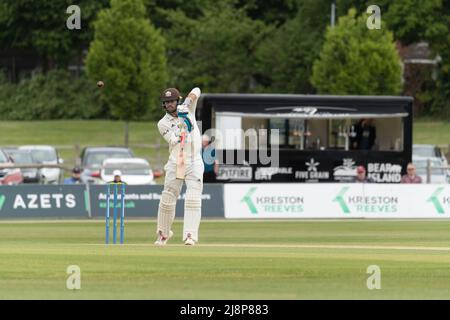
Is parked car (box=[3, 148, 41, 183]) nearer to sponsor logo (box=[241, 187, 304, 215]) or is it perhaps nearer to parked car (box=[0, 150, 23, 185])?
parked car (box=[0, 150, 23, 185])

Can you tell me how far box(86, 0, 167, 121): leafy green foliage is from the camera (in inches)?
2228

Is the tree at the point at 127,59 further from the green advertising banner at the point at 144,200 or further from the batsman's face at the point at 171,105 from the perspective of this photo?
the batsman's face at the point at 171,105

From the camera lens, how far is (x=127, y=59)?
56.4 metres

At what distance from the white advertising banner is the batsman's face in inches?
512

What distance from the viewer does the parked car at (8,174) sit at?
119 ft

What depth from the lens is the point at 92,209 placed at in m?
30.7

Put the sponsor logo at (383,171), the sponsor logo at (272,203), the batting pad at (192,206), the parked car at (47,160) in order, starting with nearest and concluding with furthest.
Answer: the batting pad at (192,206) < the sponsor logo at (272,203) < the sponsor logo at (383,171) < the parked car at (47,160)

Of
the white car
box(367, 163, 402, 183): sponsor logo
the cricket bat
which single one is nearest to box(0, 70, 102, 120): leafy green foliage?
the white car

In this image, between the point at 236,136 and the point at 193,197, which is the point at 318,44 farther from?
the point at 193,197

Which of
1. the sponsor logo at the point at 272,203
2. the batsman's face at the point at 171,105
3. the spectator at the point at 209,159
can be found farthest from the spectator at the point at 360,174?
the batsman's face at the point at 171,105

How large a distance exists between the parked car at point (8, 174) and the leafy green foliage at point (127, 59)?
1802 cm

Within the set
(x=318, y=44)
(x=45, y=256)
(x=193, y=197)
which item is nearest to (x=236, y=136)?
(x=193, y=197)

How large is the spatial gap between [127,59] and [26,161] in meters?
13.8

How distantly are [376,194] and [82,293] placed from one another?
64.0ft
